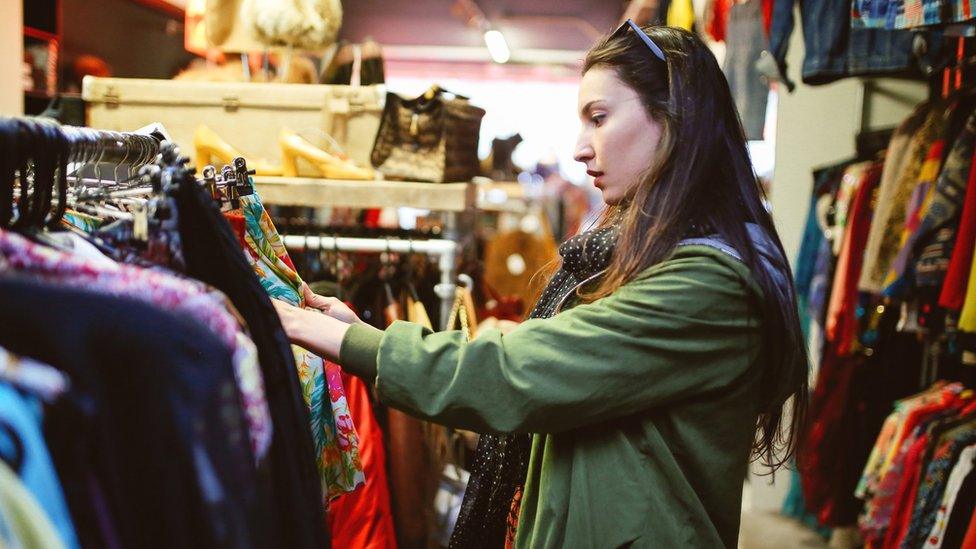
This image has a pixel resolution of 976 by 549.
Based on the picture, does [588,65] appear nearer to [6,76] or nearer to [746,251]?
[746,251]

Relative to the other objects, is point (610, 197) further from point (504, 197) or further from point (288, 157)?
point (504, 197)

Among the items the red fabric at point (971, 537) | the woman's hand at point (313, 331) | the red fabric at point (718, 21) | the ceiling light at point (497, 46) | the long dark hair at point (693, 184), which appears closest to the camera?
the woman's hand at point (313, 331)

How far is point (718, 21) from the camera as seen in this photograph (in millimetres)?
3869

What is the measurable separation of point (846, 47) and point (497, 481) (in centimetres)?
178

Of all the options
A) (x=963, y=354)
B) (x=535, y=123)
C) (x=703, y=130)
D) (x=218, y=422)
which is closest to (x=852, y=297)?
(x=963, y=354)

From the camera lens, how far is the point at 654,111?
4.46 feet

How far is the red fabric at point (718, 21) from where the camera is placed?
3799mm

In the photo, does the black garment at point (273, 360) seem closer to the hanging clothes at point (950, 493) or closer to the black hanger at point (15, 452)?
the black hanger at point (15, 452)

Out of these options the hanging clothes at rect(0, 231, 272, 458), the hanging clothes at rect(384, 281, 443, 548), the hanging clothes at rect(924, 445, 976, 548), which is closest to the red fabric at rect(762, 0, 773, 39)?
the hanging clothes at rect(924, 445, 976, 548)

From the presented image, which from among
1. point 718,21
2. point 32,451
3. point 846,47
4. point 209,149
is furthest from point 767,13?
point 32,451

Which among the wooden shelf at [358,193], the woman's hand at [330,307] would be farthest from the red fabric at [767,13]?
the woman's hand at [330,307]

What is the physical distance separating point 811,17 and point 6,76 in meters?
2.90

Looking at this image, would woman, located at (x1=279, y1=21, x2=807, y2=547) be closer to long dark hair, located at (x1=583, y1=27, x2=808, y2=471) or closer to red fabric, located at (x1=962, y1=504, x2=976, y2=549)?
long dark hair, located at (x1=583, y1=27, x2=808, y2=471)

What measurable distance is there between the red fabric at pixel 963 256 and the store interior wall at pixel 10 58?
3269 mm
